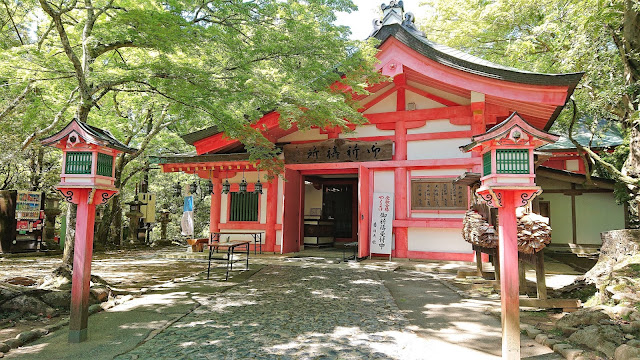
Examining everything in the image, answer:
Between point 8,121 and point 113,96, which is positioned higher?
point 113,96

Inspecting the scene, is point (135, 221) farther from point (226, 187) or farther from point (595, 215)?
point (595, 215)

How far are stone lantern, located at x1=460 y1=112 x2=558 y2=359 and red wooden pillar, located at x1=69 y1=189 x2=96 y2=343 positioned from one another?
443 cm

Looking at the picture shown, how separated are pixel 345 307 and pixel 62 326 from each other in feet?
12.3

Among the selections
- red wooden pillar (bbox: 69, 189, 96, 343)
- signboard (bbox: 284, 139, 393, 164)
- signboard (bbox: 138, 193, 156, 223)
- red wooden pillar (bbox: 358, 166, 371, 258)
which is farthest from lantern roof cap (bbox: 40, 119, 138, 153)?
→ signboard (bbox: 138, 193, 156, 223)

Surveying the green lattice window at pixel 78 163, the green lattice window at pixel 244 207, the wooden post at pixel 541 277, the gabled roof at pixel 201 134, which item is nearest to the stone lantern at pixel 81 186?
the green lattice window at pixel 78 163

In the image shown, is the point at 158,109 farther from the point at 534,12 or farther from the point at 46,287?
the point at 534,12

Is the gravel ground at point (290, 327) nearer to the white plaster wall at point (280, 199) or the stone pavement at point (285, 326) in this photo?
the stone pavement at point (285, 326)

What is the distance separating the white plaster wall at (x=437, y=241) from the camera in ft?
32.5

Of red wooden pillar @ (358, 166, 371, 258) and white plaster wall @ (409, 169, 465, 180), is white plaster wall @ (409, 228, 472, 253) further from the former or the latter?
white plaster wall @ (409, 169, 465, 180)

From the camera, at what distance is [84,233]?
13.6 ft

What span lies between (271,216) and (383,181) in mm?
Result: 3708

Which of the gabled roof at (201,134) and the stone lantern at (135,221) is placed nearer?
the gabled roof at (201,134)

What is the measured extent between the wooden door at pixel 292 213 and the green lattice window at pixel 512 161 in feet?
25.9

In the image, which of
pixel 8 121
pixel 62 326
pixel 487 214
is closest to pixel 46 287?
pixel 62 326
